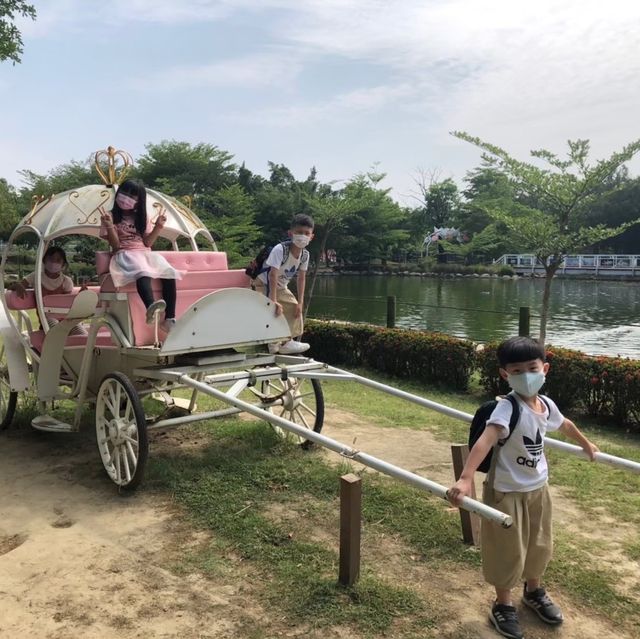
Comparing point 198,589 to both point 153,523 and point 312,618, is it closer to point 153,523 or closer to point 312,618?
point 312,618

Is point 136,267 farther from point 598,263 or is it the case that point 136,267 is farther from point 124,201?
point 598,263

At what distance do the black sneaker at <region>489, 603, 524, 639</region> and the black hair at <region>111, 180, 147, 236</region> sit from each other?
3472 millimetres

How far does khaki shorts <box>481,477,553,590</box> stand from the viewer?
8.46 ft

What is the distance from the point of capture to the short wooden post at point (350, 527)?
9.23 ft

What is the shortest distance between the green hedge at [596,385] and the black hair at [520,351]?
4.67 meters

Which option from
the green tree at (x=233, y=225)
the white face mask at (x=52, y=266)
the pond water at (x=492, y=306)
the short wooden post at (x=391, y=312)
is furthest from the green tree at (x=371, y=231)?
the white face mask at (x=52, y=266)

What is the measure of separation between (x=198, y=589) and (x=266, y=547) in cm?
51

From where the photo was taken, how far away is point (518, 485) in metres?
2.59

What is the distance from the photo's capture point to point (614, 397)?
673cm

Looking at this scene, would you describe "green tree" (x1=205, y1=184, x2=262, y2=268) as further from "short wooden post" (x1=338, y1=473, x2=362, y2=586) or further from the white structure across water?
the white structure across water

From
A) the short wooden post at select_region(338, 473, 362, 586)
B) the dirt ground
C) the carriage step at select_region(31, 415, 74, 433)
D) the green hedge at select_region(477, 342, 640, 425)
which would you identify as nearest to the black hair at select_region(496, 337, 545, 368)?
the short wooden post at select_region(338, 473, 362, 586)

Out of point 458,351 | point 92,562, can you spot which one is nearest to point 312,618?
point 92,562

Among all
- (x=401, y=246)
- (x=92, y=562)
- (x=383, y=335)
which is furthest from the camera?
(x=401, y=246)

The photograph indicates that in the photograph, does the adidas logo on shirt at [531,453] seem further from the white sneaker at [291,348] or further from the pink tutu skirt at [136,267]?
the pink tutu skirt at [136,267]
